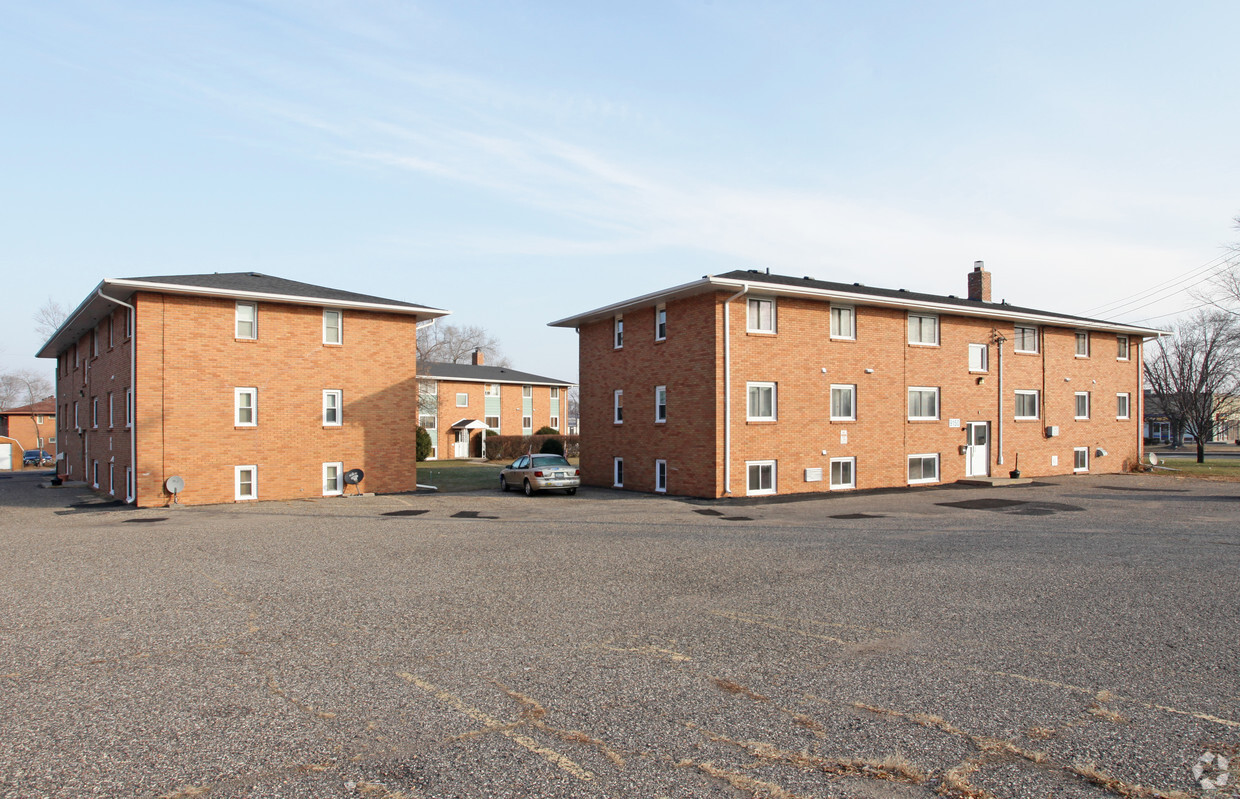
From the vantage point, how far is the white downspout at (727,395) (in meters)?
22.4

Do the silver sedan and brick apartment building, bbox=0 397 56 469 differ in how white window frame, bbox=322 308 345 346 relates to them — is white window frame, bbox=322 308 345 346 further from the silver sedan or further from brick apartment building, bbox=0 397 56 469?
brick apartment building, bbox=0 397 56 469

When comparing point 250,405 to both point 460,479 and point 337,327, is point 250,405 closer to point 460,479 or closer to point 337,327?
point 337,327

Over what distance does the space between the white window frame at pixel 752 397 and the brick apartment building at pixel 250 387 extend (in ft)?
35.2

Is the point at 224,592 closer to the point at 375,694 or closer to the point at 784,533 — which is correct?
the point at 375,694

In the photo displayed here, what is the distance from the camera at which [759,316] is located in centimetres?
2342

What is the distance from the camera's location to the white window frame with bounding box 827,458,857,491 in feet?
80.4

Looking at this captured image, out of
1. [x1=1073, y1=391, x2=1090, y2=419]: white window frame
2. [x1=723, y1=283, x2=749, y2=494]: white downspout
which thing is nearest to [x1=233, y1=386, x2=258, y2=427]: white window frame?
Answer: [x1=723, y1=283, x2=749, y2=494]: white downspout

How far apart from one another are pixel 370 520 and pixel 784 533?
9.51m

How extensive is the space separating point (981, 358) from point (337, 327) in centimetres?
2310

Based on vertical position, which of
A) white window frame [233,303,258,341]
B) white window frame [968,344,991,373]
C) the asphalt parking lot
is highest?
white window frame [233,303,258,341]

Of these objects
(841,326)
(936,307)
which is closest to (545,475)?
(841,326)

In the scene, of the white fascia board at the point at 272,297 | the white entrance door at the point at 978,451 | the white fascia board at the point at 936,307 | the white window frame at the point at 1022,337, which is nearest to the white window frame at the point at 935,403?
A: the white entrance door at the point at 978,451

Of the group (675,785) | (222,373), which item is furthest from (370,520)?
(675,785)

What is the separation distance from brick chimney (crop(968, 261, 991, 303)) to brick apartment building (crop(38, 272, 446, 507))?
23.6 m
